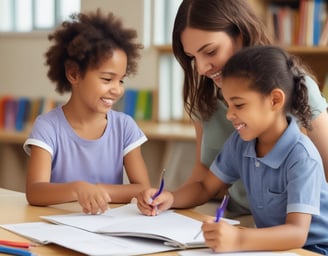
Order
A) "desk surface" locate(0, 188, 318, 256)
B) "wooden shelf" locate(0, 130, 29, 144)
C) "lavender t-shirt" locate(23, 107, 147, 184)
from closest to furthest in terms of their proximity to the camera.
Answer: "desk surface" locate(0, 188, 318, 256)
"lavender t-shirt" locate(23, 107, 147, 184)
"wooden shelf" locate(0, 130, 29, 144)

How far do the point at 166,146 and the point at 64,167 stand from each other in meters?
1.85

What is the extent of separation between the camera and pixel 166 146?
370 cm

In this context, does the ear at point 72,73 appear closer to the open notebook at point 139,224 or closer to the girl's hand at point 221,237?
the open notebook at point 139,224

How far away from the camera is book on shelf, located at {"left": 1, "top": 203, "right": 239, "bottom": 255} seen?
4.06 feet

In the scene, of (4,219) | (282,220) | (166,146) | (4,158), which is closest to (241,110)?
(282,220)

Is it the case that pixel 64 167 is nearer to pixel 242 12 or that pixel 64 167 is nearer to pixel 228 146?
pixel 228 146

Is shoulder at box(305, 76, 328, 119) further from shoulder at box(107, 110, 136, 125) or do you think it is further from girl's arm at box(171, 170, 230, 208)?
shoulder at box(107, 110, 136, 125)

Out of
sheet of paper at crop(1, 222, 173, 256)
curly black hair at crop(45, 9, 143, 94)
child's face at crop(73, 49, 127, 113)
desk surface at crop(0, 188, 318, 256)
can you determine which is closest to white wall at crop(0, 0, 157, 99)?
curly black hair at crop(45, 9, 143, 94)

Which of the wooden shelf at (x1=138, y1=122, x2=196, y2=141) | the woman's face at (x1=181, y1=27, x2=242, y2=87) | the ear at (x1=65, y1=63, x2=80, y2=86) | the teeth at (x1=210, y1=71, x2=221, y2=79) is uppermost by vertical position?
the woman's face at (x1=181, y1=27, x2=242, y2=87)

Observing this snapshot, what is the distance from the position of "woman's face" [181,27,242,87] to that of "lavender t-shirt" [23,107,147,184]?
340 millimetres

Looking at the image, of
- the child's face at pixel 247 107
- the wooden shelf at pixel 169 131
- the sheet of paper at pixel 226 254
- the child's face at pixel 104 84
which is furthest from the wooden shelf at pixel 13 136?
the sheet of paper at pixel 226 254

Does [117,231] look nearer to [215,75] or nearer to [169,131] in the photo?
[215,75]

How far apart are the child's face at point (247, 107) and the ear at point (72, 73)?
620 millimetres

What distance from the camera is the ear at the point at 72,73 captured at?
1.91m
